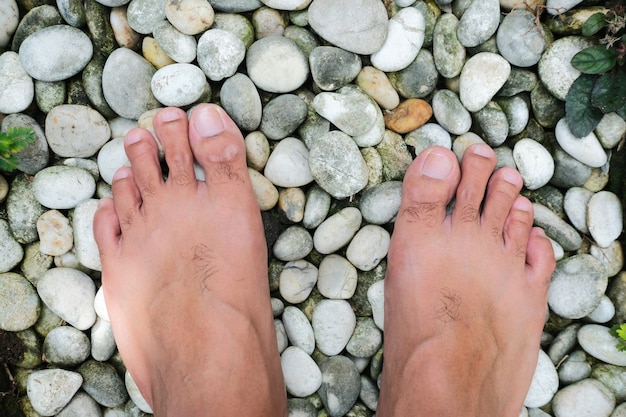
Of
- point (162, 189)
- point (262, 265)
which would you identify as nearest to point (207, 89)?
point (162, 189)

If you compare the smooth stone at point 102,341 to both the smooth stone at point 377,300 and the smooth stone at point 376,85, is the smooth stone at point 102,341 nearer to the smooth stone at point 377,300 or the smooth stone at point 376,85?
the smooth stone at point 377,300

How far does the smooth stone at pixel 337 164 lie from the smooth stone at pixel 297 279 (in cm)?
27

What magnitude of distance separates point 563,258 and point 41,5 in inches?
76.6

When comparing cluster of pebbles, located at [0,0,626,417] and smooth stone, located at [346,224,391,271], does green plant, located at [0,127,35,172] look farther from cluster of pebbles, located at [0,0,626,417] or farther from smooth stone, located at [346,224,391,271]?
smooth stone, located at [346,224,391,271]

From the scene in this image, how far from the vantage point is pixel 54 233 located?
1.75m

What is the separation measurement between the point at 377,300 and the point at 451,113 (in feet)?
2.23

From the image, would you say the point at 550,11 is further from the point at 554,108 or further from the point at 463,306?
the point at 463,306

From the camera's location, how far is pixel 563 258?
1.87 metres

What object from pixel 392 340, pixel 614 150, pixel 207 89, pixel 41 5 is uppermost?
pixel 41 5

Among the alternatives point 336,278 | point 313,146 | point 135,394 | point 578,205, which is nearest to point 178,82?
point 313,146

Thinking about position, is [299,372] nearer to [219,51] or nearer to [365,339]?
[365,339]

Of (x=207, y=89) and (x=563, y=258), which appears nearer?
(x=207, y=89)

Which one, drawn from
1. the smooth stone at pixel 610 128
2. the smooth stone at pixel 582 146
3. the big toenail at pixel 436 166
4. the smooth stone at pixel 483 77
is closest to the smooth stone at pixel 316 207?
the big toenail at pixel 436 166

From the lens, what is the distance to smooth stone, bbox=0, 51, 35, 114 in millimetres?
1705
